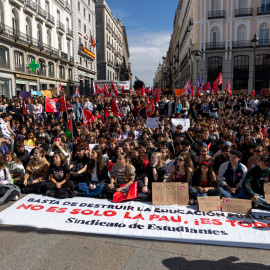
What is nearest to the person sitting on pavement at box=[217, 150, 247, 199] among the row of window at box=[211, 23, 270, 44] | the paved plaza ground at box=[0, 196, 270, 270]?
the paved plaza ground at box=[0, 196, 270, 270]

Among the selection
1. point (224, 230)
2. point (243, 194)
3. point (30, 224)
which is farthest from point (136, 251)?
point (243, 194)

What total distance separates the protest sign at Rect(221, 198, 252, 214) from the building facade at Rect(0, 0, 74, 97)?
71.4ft

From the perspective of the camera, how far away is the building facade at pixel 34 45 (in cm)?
2258

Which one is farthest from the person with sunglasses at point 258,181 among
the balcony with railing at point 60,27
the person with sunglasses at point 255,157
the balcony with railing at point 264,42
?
the balcony with railing at point 264,42

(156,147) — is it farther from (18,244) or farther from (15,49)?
(15,49)

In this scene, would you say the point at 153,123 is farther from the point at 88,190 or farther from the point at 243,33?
the point at 243,33

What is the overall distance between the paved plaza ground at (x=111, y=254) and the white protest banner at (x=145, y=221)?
0.19 meters

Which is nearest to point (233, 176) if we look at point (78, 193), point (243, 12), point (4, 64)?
point (78, 193)

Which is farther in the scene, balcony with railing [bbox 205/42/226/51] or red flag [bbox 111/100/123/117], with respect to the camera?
balcony with railing [bbox 205/42/226/51]

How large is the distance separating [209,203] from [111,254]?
2321 millimetres

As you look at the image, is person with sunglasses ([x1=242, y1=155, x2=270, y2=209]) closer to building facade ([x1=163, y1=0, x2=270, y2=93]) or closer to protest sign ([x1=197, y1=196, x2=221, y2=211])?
protest sign ([x1=197, y1=196, x2=221, y2=211])

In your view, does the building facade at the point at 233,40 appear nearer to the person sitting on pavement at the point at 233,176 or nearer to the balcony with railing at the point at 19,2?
the balcony with railing at the point at 19,2

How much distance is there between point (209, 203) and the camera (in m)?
5.11

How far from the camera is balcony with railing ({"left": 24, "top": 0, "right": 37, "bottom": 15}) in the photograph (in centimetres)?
2550
